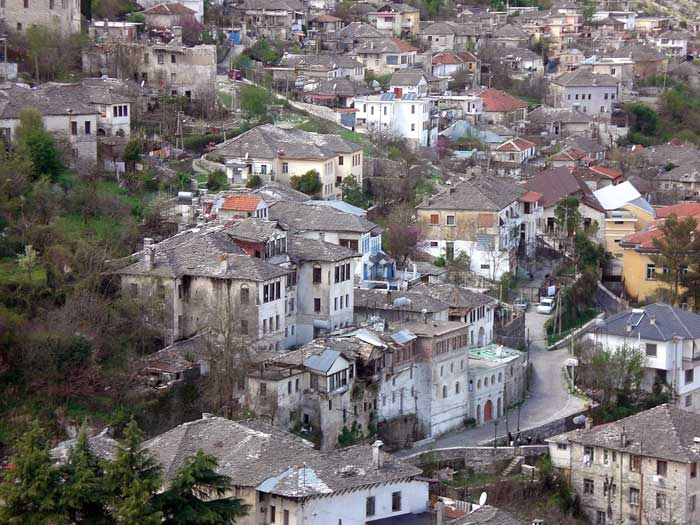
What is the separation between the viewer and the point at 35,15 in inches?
2542

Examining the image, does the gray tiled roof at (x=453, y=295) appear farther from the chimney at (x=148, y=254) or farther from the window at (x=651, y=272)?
the window at (x=651, y=272)

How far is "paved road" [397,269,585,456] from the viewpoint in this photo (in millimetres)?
45312

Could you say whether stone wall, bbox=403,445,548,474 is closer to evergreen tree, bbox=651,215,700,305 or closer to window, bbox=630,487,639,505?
window, bbox=630,487,639,505

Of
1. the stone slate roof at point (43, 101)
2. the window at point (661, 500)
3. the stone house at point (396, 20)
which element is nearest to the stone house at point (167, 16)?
the stone slate roof at point (43, 101)

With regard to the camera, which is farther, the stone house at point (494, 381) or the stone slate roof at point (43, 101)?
the stone slate roof at point (43, 101)

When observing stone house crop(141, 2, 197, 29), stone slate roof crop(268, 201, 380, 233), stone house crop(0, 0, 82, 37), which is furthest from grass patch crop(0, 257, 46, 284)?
stone house crop(141, 2, 197, 29)

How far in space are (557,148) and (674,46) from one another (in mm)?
32964

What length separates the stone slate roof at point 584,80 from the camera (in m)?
86.4

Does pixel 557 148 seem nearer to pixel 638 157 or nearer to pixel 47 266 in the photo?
pixel 638 157

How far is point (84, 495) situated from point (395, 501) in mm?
8535

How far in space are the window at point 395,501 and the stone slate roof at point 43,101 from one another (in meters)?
20.0

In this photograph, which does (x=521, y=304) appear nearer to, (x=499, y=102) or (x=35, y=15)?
(x=35, y=15)

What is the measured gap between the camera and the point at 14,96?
53969 mm

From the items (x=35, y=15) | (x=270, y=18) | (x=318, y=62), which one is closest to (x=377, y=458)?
(x=35, y=15)
